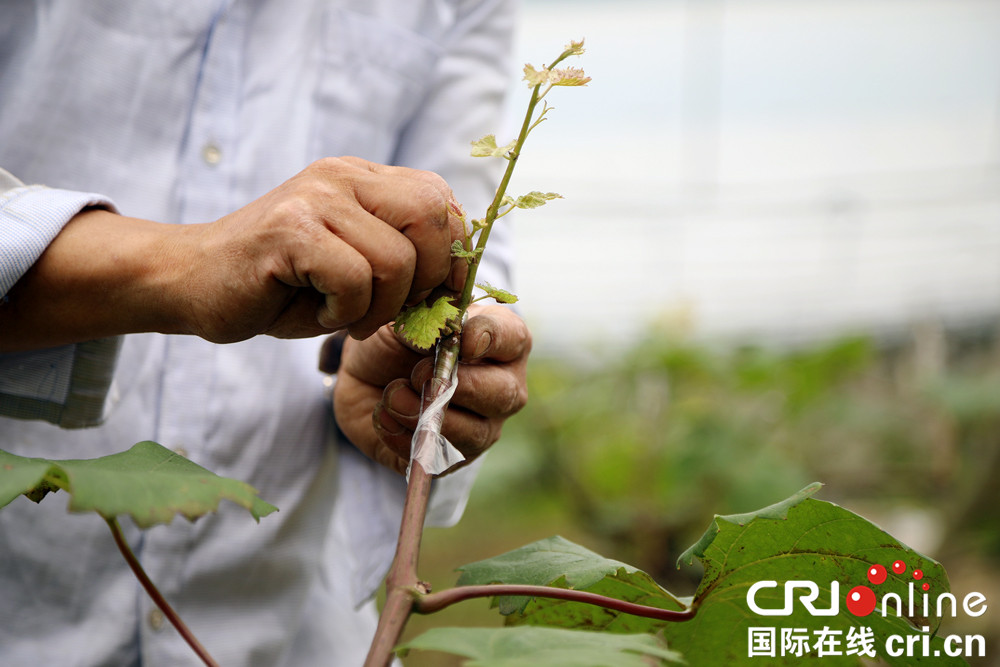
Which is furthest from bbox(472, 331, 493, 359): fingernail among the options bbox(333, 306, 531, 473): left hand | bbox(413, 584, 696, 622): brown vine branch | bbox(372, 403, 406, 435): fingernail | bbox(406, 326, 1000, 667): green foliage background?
bbox(406, 326, 1000, 667): green foliage background

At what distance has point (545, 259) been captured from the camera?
8039mm

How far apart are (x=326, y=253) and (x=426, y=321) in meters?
0.09

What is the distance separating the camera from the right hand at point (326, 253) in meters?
0.53

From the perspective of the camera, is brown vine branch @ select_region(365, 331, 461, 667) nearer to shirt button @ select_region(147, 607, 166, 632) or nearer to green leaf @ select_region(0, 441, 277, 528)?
green leaf @ select_region(0, 441, 277, 528)

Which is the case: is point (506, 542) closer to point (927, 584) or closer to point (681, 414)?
point (681, 414)

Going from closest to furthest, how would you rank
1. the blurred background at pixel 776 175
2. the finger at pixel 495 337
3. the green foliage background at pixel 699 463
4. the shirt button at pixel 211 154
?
the finger at pixel 495 337 < the shirt button at pixel 211 154 < the green foliage background at pixel 699 463 < the blurred background at pixel 776 175

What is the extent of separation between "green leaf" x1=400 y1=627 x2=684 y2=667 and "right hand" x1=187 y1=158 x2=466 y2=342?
233 millimetres

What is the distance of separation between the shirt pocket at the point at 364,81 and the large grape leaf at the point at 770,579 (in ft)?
1.95

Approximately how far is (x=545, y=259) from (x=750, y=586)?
7.52m

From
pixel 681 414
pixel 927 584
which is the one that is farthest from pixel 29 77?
pixel 681 414

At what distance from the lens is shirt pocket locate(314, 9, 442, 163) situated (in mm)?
990

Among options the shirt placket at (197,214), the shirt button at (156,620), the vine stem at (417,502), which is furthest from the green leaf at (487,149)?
the shirt button at (156,620)

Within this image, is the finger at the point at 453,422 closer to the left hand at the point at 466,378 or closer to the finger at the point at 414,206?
the left hand at the point at 466,378

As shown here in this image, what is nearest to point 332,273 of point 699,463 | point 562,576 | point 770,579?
point 562,576
